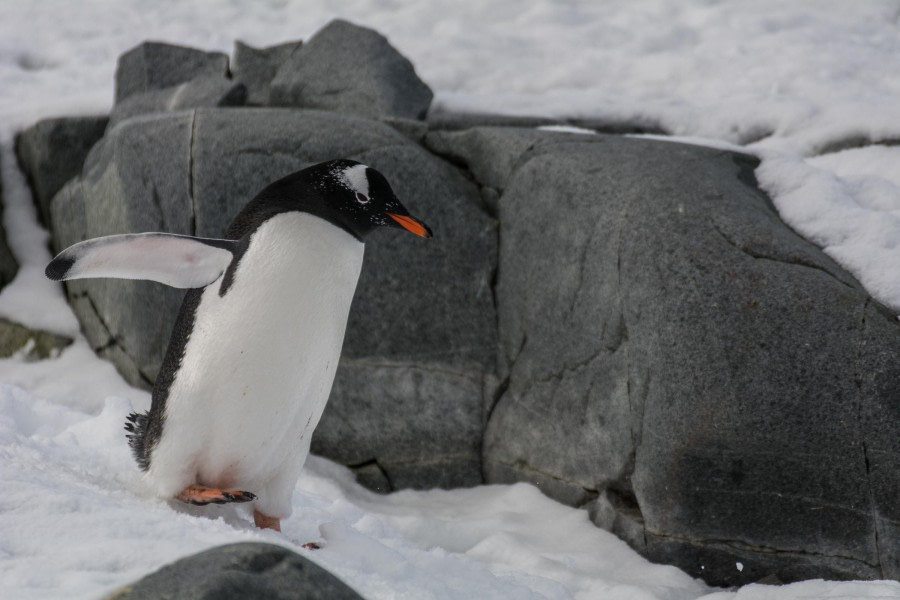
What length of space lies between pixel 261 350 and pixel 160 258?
0.36 m

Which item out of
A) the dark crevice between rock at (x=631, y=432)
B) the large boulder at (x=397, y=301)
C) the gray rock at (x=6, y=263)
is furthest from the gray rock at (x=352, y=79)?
the dark crevice between rock at (x=631, y=432)

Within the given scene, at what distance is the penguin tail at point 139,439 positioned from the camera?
2455 millimetres

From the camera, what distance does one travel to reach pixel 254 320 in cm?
230

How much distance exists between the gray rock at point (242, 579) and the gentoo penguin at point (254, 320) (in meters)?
0.65

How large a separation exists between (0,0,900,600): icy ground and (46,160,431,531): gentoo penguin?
0.16 m

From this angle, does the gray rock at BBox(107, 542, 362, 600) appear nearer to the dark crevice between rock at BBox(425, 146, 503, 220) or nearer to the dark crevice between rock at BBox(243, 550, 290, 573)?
the dark crevice between rock at BBox(243, 550, 290, 573)

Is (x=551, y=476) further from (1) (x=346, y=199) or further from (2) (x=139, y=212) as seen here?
(2) (x=139, y=212)

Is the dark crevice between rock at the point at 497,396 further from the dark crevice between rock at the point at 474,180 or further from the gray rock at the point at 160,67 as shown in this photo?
the gray rock at the point at 160,67

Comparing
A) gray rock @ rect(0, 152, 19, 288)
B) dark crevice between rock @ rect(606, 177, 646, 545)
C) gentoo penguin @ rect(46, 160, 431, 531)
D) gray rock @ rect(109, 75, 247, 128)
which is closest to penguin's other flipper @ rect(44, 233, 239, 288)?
gentoo penguin @ rect(46, 160, 431, 531)

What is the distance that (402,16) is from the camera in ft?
21.2

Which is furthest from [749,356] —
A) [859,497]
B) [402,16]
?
[402,16]

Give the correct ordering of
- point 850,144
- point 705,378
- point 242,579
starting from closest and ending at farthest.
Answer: point 242,579, point 705,378, point 850,144

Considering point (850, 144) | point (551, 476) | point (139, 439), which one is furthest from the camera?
point (850, 144)

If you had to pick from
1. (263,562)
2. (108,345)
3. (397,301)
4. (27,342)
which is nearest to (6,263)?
(27,342)
